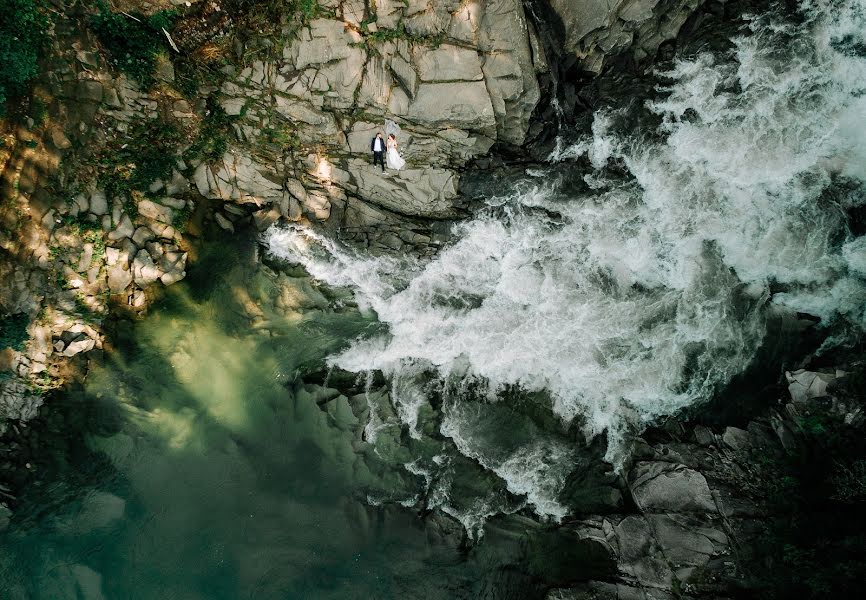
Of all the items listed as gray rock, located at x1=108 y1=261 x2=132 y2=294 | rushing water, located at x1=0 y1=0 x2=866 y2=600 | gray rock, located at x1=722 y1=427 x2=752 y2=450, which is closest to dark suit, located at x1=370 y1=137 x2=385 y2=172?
rushing water, located at x1=0 y1=0 x2=866 y2=600

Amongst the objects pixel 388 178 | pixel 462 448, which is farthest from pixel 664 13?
pixel 462 448

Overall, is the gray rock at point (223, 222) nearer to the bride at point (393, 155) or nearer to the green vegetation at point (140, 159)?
the green vegetation at point (140, 159)

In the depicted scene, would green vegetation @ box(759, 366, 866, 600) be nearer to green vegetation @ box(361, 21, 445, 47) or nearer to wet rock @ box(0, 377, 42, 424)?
green vegetation @ box(361, 21, 445, 47)

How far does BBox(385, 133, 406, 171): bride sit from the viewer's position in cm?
1139

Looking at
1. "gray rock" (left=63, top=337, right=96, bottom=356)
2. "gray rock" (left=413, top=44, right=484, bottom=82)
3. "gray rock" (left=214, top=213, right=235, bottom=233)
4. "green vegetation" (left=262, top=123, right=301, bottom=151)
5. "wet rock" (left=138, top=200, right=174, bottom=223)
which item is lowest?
"gray rock" (left=63, top=337, right=96, bottom=356)

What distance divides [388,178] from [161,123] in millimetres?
6278

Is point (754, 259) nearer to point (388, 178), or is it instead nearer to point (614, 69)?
point (614, 69)

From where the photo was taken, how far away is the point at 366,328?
12539 mm

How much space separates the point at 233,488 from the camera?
11055 mm

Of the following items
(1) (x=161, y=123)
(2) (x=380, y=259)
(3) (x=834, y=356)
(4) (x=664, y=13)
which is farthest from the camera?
(2) (x=380, y=259)

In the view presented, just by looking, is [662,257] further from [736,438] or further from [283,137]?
[283,137]

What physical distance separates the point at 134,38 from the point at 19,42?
2.30m

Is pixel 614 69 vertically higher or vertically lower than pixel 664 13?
lower

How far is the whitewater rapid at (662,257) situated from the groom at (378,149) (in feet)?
10.1
